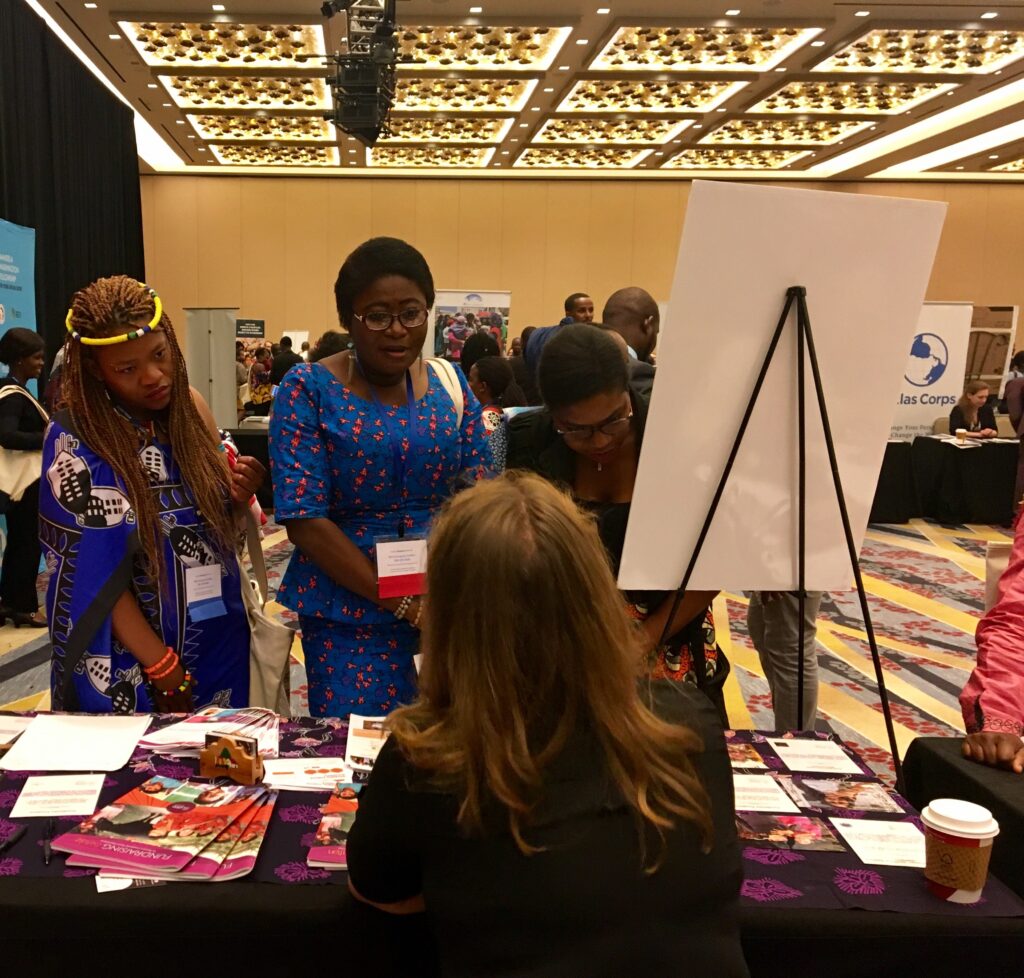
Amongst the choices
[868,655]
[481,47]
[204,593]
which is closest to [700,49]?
[481,47]

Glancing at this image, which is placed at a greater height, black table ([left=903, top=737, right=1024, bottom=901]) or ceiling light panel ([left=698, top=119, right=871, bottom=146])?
ceiling light panel ([left=698, top=119, right=871, bottom=146])

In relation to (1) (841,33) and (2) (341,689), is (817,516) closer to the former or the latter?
(2) (341,689)

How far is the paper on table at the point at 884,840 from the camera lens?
122 centimetres

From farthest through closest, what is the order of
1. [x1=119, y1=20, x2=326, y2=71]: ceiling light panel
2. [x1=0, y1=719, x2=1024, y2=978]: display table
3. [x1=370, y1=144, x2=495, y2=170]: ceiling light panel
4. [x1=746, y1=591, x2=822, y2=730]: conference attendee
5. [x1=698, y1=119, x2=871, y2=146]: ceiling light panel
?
[x1=370, y1=144, x2=495, y2=170]: ceiling light panel → [x1=698, y1=119, x2=871, y2=146]: ceiling light panel → [x1=119, y1=20, x2=326, y2=71]: ceiling light panel → [x1=746, y1=591, x2=822, y2=730]: conference attendee → [x1=0, y1=719, x2=1024, y2=978]: display table

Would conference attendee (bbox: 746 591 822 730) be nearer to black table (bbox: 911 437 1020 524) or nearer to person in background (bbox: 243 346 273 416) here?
black table (bbox: 911 437 1020 524)

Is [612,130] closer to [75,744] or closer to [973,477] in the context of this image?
[973,477]

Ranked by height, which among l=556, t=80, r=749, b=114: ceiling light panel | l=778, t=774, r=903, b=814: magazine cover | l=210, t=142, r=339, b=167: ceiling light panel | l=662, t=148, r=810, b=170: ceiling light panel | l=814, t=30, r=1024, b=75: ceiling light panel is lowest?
l=778, t=774, r=903, b=814: magazine cover

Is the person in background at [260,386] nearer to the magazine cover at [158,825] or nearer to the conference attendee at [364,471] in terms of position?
the conference attendee at [364,471]

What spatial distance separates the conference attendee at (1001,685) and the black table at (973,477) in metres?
6.90

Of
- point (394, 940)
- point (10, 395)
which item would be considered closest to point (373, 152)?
point (10, 395)

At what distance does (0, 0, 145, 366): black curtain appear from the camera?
6.88 metres

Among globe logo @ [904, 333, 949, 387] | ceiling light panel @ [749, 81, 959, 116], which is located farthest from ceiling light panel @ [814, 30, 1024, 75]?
globe logo @ [904, 333, 949, 387]

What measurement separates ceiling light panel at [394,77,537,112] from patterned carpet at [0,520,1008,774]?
519 centimetres

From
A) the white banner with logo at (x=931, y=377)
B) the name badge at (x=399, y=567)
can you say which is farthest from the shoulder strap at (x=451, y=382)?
the white banner with logo at (x=931, y=377)
